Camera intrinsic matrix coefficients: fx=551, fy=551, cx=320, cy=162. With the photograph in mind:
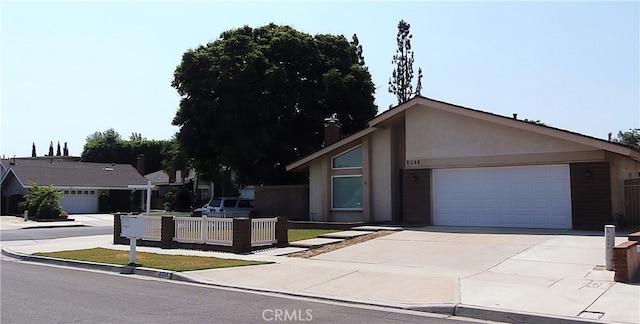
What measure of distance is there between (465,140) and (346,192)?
6.70 meters

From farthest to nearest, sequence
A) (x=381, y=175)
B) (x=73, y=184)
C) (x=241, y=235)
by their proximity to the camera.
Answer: (x=73, y=184) → (x=381, y=175) → (x=241, y=235)

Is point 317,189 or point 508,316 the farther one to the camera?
point 317,189

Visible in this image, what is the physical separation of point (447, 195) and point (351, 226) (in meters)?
4.10

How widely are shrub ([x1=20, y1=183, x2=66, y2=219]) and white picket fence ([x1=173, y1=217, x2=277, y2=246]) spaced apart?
26843 millimetres

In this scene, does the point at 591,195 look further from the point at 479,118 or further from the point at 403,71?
the point at 403,71

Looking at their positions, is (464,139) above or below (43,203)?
above

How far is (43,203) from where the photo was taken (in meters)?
41.2

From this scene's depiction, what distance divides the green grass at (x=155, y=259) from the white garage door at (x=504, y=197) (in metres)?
10.1

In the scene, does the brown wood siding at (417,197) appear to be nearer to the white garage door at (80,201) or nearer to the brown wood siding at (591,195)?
the brown wood siding at (591,195)

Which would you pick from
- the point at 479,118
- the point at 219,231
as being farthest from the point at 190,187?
the point at 479,118

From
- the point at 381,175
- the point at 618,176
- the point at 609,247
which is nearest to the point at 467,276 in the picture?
the point at 609,247

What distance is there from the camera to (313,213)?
27.0m

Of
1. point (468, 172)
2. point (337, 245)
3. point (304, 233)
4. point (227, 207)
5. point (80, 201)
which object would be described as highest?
point (468, 172)

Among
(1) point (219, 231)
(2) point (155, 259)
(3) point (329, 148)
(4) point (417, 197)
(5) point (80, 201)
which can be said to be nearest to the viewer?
(2) point (155, 259)
